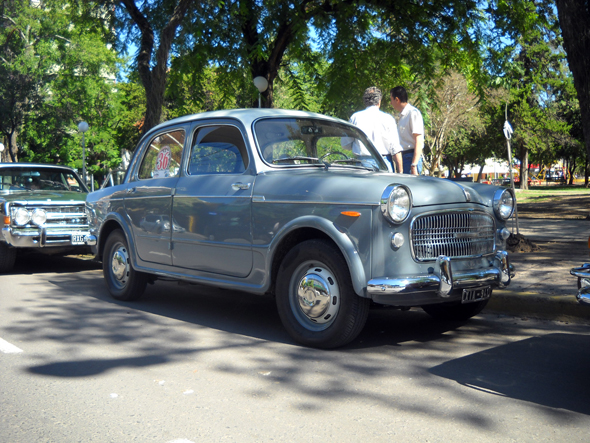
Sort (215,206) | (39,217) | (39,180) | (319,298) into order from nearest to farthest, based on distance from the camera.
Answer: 1. (319,298)
2. (215,206)
3. (39,217)
4. (39,180)

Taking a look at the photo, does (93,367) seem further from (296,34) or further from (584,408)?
(296,34)

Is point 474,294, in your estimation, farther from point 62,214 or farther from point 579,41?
point 62,214

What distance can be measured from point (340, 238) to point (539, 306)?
99.9 inches

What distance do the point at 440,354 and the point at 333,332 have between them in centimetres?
83

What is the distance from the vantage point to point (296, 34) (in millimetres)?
12781

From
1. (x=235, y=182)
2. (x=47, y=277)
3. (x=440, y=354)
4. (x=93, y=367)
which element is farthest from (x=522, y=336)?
(x=47, y=277)

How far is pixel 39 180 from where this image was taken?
10719mm

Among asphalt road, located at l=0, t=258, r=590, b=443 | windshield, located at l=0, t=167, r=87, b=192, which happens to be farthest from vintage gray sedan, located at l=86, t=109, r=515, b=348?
windshield, located at l=0, t=167, r=87, b=192

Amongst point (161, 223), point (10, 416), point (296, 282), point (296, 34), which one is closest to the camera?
point (10, 416)

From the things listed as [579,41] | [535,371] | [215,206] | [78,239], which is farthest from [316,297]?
[78,239]

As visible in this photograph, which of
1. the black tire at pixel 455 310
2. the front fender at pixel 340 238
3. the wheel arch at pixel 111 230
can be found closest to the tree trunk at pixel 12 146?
the wheel arch at pixel 111 230

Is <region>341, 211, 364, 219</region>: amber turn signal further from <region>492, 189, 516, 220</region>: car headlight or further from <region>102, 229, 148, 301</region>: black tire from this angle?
<region>102, 229, 148, 301</region>: black tire

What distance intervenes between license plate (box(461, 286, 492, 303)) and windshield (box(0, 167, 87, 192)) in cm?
804

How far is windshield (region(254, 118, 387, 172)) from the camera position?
5648mm
